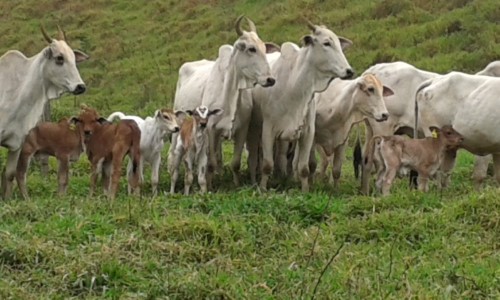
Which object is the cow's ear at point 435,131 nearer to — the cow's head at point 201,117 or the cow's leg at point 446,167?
the cow's leg at point 446,167

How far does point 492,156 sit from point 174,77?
9876mm

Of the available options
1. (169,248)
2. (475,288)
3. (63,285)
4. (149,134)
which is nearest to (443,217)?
(475,288)

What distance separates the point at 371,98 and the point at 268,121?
3.99 feet

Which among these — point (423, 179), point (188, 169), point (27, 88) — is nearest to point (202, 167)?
point (188, 169)

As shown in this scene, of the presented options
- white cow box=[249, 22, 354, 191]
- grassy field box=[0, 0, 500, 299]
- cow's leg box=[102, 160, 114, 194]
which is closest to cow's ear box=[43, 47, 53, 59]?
cow's leg box=[102, 160, 114, 194]

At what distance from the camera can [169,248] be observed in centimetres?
657

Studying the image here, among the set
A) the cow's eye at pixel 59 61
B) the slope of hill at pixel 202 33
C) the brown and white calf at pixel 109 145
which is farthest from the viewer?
the slope of hill at pixel 202 33

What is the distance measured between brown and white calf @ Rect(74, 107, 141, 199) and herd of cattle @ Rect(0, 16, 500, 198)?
13mm

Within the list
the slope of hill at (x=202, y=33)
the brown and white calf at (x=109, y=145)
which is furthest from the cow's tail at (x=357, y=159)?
the slope of hill at (x=202, y=33)

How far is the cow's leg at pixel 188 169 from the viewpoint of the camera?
33.4 feet

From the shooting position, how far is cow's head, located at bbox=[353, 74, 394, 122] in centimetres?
1078

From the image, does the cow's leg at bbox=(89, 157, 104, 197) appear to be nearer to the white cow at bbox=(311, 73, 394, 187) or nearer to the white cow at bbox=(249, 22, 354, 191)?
the white cow at bbox=(249, 22, 354, 191)

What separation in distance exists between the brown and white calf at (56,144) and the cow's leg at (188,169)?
1142 mm

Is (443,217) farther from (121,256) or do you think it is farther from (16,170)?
(16,170)
